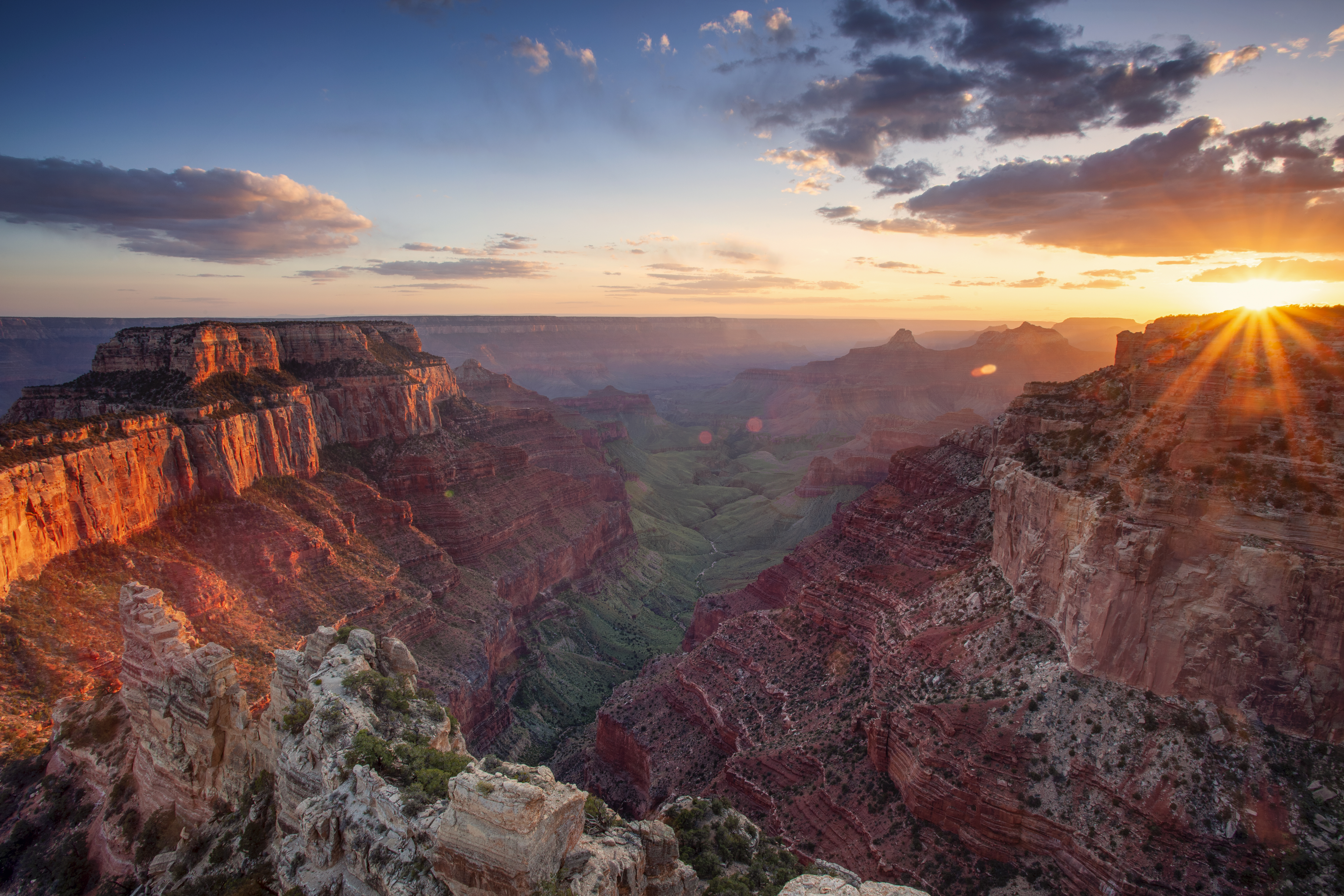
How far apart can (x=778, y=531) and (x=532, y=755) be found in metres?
66.4

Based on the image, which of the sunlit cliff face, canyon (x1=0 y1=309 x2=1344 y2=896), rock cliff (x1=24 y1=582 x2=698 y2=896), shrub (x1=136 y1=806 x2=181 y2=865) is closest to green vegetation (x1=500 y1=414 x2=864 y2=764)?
canyon (x1=0 y1=309 x2=1344 y2=896)

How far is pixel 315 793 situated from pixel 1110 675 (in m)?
31.9

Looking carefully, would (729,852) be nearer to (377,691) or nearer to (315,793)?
(377,691)

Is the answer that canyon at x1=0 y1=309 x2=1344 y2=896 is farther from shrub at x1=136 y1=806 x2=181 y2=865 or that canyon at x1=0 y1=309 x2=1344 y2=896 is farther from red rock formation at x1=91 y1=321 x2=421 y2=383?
red rock formation at x1=91 y1=321 x2=421 y2=383

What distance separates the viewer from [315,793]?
19.9m

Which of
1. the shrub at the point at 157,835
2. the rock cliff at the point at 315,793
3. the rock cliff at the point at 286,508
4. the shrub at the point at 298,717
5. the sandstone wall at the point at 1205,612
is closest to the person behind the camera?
the rock cliff at the point at 315,793

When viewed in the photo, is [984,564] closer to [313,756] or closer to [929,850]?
[929,850]

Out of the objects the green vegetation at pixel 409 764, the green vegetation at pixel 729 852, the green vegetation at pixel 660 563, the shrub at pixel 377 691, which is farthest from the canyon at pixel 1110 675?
the green vegetation at pixel 409 764

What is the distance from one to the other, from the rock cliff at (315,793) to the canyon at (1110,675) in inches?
601

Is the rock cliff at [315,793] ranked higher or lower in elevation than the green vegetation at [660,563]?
higher

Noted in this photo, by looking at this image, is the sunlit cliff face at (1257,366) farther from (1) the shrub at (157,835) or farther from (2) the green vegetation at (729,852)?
(1) the shrub at (157,835)

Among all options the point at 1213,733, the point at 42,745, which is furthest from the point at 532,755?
the point at 1213,733

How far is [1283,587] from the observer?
23.1 m

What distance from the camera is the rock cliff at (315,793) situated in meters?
15.5
